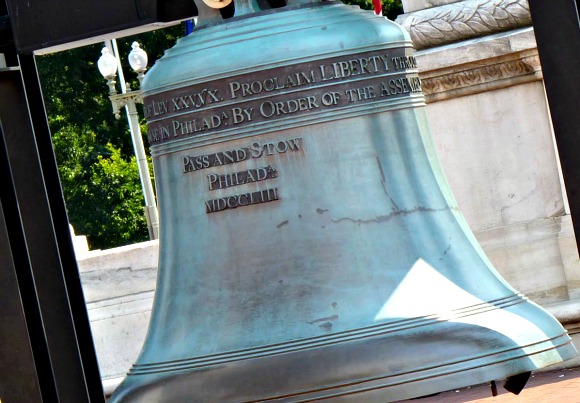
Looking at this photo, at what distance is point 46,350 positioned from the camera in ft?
14.1

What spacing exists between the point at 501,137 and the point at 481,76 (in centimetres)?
37

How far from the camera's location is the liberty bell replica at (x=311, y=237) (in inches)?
142

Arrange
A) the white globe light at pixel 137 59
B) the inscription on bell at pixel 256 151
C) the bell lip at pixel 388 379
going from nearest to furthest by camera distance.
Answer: the bell lip at pixel 388 379 → the inscription on bell at pixel 256 151 → the white globe light at pixel 137 59

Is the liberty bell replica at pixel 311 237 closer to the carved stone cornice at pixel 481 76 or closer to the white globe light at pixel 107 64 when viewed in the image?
the carved stone cornice at pixel 481 76

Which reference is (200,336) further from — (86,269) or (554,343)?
(86,269)

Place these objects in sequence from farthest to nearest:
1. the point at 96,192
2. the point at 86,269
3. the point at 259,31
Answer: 1. the point at 96,192
2. the point at 86,269
3. the point at 259,31

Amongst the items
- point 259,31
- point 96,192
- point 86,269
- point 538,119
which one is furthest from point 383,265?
point 96,192

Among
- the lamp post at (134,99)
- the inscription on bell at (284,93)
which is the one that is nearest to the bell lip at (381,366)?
the inscription on bell at (284,93)

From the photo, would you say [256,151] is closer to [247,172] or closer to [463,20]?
[247,172]

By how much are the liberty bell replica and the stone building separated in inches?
172

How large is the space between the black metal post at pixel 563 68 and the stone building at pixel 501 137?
14.8 ft

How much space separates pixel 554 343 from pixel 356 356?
552 millimetres

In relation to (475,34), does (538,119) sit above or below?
below

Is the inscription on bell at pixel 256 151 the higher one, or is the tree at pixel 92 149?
the tree at pixel 92 149
